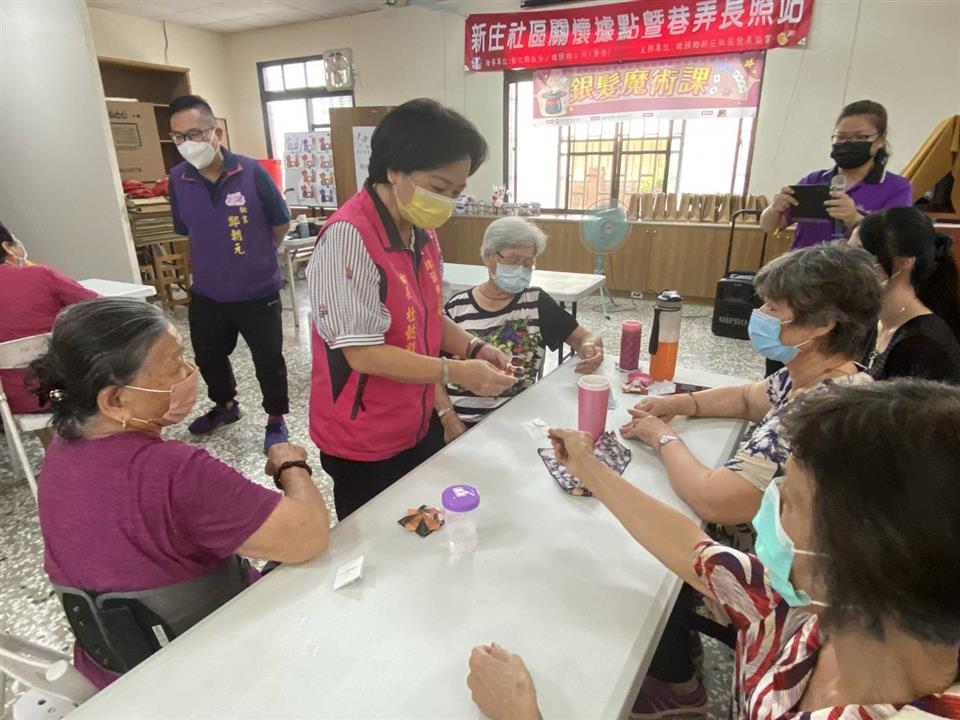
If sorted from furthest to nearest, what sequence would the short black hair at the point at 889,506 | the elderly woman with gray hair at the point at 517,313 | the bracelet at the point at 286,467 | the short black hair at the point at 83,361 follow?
the elderly woman with gray hair at the point at 517,313
the bracelet at the point at 286,467
the short black hair at the point at 83,361
the short black hair at the point at 889,506

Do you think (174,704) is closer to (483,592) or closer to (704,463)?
(483,592)

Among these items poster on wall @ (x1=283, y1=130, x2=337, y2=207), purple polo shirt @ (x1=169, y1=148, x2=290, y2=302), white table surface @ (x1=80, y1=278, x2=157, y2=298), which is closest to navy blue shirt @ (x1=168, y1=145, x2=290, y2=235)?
purple polo shirt @ (x1=169, y1=148, x2=290, y2=302)

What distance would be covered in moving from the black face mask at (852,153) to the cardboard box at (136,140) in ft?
20.3

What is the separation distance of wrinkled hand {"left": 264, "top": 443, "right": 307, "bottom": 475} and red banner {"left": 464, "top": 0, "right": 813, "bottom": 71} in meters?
5.44

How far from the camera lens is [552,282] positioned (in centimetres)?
358

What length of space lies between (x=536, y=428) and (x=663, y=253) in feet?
15.0

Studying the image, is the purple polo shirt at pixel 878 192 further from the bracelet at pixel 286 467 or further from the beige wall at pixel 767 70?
the beige wall at pixel 767 70

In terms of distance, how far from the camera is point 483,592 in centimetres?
91

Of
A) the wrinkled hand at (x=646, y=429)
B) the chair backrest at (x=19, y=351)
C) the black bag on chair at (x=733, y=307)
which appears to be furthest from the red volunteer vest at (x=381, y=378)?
the black bag on chair at (x=733, y=307)

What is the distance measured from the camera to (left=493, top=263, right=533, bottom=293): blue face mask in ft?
6.49

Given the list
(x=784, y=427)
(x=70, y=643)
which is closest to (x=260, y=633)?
(x=784, y=427)

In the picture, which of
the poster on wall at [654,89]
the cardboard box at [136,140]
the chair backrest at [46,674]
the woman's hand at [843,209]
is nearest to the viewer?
the chair backrest at [46,674]

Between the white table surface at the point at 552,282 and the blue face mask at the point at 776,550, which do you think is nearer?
the blue face mask at the point at 776,550

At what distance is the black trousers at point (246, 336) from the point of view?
9.23 feet
